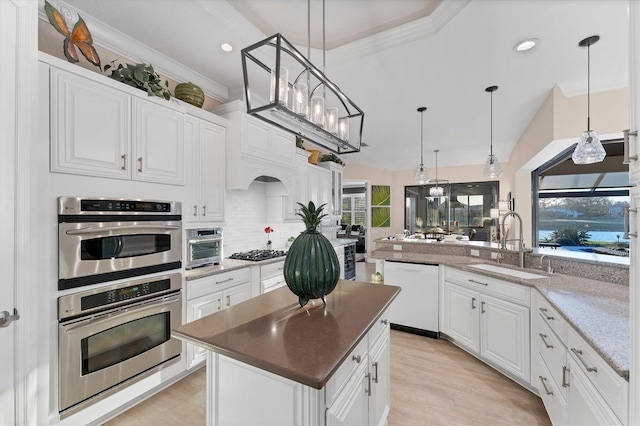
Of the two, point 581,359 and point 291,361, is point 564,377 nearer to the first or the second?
point 581,359

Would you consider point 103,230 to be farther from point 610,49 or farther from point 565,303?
point 610,49

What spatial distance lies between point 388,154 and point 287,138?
349 cm

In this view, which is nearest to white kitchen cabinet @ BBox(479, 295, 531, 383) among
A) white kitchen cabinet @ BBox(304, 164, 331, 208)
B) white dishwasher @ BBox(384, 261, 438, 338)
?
white dishwasher @ BBox(384, 261, 438, 338)

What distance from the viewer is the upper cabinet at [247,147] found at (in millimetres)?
2826

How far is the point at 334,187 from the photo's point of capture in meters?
5.07

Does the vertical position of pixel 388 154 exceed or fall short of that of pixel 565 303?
it exceeds it

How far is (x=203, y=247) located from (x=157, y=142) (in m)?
1.06

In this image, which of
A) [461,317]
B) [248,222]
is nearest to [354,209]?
[248,222]

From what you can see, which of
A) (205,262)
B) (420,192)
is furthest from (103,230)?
(420,192)

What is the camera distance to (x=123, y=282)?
188cm

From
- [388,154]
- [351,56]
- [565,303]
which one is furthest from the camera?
[388,154]

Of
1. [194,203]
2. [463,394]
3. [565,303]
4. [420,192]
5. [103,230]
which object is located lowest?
[463,394]

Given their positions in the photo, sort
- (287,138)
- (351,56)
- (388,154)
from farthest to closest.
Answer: (388,154) < (287,138) < (351,56)

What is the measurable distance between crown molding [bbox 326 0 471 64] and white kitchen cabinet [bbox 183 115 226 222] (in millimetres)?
1348
